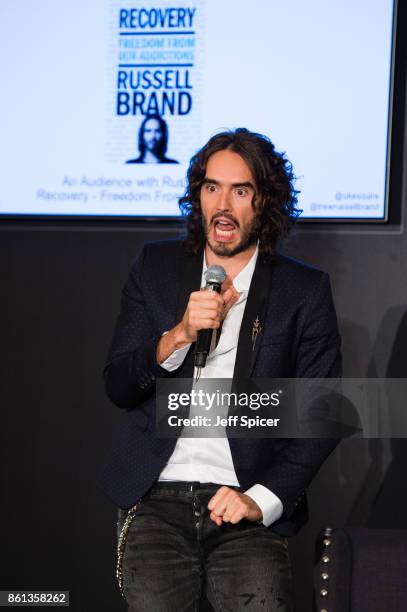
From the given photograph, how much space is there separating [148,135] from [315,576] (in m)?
1.86

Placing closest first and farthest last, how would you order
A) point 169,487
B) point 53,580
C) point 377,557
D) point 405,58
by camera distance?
point 377,557, point 169,487, point 405,58, point 53,580

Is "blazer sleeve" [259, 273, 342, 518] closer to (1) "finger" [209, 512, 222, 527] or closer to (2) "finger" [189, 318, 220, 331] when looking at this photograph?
(1) "finger" [209, 512, 222, 527]

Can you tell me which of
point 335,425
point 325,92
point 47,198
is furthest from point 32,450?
point 325,92

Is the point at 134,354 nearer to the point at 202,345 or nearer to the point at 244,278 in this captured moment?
the point at 202,345

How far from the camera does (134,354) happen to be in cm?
229

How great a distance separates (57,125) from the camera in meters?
3.38

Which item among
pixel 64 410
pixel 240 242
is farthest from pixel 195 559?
pixel 64 410

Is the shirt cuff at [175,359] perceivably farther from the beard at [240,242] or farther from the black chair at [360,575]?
the black chair at [360,575]

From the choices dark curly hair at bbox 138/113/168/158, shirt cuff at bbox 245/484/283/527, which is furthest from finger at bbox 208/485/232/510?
dark curly hair at bbox 138/113/168/158

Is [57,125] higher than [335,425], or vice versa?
[57,125]

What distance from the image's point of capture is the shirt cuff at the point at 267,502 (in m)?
2.21

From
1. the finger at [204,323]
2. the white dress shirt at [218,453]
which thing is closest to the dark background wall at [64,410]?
the white dress shirt at [218,453]

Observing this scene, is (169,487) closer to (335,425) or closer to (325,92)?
(335,425)

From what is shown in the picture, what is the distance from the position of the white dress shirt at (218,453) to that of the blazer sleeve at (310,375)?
45 millimetres
